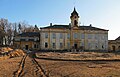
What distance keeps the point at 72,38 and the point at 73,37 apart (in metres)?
0.44

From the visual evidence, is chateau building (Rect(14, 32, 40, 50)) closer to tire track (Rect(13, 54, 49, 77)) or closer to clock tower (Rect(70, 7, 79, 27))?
clock tower (Rect(70, 7, 79, 27))

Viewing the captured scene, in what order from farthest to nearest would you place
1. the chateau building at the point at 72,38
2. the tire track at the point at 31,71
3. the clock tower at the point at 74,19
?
the clock tower at the point at 74,19
the chateau building at the point at 72,38
the tire track at the point at 31,71

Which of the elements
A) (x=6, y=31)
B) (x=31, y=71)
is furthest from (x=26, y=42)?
(x=31, y=71)

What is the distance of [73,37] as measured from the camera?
61000 millimetres

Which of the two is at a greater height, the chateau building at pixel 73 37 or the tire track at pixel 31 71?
the chateau building at pixel 73 37

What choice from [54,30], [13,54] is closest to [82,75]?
[13,54]

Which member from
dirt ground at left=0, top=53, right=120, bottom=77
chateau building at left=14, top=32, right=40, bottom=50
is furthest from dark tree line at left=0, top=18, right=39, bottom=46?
dirt ground at left=0, top=53, right=120, bottom=77

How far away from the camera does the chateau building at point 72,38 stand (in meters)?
59.6

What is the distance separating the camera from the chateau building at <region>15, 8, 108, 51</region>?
59.6 metres

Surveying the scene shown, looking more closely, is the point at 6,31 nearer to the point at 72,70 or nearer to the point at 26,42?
the point at 26,42

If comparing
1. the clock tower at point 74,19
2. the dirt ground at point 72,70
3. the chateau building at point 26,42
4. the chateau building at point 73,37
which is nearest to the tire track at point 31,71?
the dirt ground at point 72,70

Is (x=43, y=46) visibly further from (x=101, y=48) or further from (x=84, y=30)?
(x=101, y=48)

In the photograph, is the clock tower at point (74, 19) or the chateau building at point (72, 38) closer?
the chateau building at point (72, 38)

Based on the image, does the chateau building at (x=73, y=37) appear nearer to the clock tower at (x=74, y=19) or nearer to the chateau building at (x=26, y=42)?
the clock tower at (x=74, y=19)
